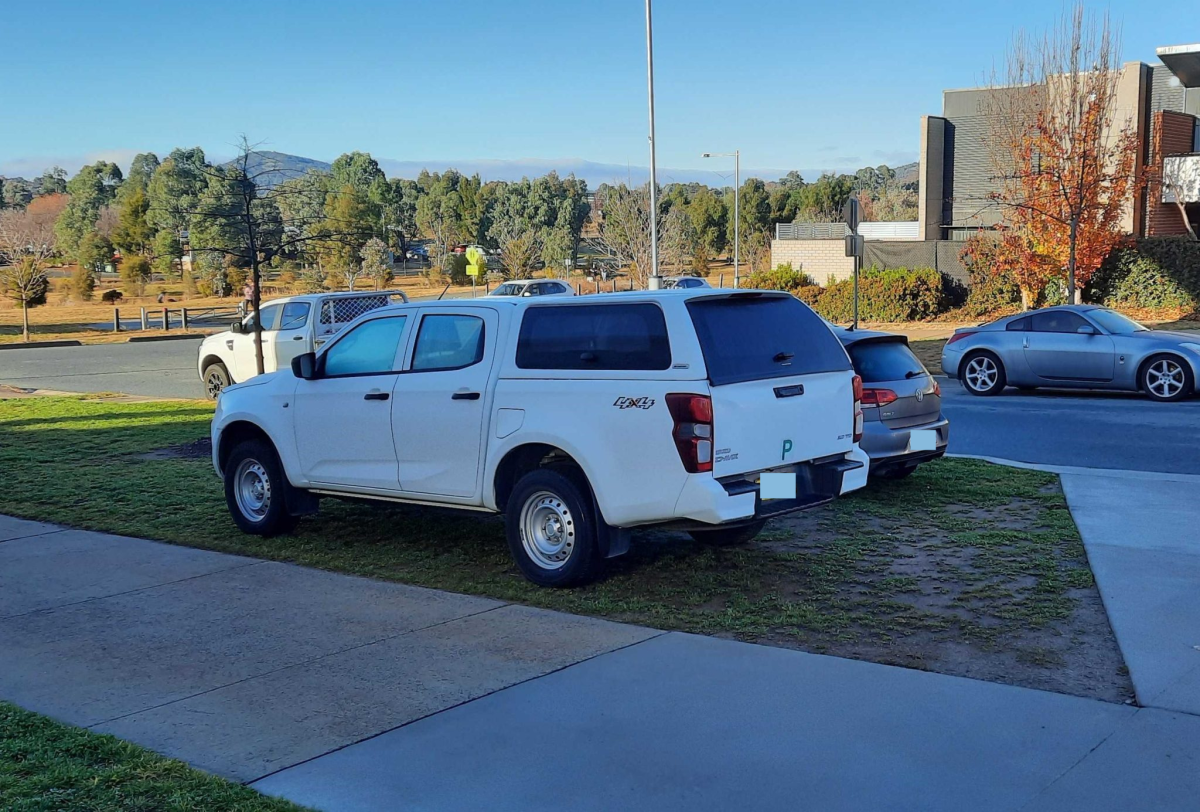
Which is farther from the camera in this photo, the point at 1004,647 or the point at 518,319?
the point at 518,319

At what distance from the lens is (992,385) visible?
689 inches

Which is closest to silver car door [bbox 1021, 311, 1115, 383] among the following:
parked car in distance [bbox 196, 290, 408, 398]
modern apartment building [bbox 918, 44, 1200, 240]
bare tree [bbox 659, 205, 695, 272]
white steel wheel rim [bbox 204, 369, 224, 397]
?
parked car in distance [bbox 196, 290, 408, 398]

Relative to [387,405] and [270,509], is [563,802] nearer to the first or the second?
[387,405]

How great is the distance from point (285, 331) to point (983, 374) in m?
10.8

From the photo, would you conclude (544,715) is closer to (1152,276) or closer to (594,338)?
(594,338)

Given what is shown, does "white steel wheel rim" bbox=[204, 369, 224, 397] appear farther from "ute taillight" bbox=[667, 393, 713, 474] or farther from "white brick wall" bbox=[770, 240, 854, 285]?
"white brick wall" bbox=[770, 240, 854, 285]

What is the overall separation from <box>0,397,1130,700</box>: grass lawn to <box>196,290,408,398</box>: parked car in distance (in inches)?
227

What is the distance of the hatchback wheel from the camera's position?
1742 centimetres

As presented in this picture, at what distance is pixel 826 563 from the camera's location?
7.70 m

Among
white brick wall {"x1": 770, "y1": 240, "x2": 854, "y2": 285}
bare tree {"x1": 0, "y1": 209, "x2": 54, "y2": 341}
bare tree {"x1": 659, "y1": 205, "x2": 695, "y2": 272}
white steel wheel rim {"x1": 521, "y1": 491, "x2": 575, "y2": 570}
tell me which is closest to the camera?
white steel wheel rim {"x1": 521, "y1": 491, "x2": 575, "y2": 570}

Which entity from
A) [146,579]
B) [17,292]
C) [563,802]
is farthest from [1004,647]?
[17,292]

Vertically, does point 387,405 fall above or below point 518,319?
below

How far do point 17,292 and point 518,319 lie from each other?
147 ft

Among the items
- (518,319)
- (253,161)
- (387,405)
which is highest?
(253,161)
